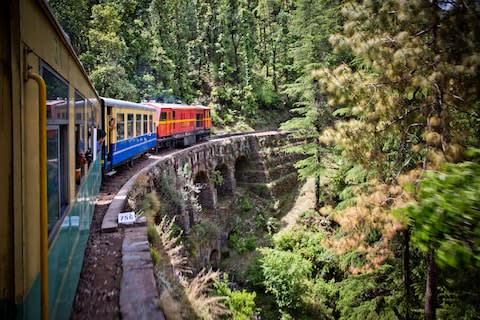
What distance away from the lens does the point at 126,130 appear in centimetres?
1214

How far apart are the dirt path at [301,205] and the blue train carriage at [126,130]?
866 centimetres

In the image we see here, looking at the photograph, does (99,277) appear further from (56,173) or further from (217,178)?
(217,178)

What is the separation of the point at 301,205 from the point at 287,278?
849cm

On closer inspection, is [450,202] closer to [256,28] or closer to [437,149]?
[437,149]

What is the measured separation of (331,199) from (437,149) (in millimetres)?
12440

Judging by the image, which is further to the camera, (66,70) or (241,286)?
(241,286)

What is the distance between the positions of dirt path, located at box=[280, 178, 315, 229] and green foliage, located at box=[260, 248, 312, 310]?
5510 millimetres

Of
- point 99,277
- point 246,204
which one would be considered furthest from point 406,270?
point 246,204

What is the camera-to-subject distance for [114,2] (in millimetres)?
27547

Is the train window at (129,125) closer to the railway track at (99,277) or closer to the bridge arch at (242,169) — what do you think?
the railway track at (99,277)

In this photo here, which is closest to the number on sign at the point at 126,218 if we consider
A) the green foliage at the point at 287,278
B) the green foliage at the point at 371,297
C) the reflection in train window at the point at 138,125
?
the green foliage at the point at 371,297

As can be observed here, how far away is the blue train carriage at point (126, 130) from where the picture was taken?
10.6m

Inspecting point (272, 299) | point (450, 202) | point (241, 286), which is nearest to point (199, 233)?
point (241, 286)

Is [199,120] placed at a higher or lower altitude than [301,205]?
higher
